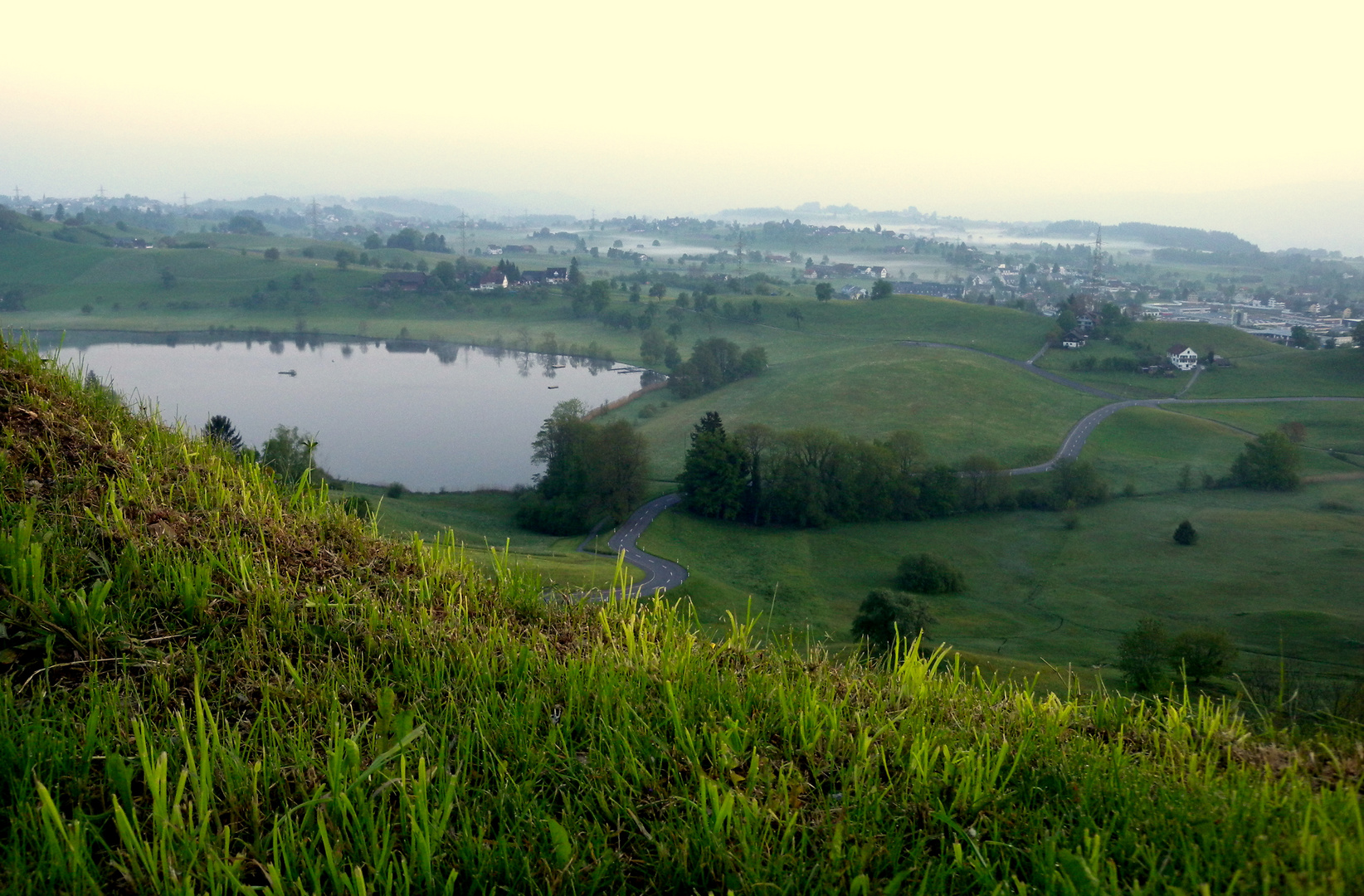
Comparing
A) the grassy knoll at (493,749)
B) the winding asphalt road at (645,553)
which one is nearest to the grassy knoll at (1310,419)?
the winding asphalt road at (645,553)

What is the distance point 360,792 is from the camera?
2.18m

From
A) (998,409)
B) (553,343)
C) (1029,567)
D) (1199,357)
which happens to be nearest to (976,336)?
(1199,357)

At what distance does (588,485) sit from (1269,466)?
45.3 meters

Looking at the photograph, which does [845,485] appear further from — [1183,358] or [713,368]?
[1183,358]

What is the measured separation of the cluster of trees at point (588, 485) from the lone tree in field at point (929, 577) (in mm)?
16625

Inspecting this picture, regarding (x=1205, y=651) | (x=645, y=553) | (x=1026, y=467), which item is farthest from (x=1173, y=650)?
(x=1026, y=467)

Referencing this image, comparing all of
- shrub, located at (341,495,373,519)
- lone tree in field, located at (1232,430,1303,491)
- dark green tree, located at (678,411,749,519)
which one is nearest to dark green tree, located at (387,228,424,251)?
dark green tree, located at (678,411,749,519)

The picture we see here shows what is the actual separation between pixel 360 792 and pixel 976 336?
4202 inches

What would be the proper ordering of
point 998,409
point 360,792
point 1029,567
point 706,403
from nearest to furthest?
point 360,792
point 1029,567
point 998,409
point 706,403

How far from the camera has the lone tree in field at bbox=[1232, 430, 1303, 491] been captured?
57.2m

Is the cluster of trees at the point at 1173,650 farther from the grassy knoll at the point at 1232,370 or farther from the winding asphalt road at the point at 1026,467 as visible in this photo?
the grassy knoll at the point at 1232,370

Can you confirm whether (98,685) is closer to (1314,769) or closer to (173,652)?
(173,652)

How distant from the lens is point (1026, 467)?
2443 inches

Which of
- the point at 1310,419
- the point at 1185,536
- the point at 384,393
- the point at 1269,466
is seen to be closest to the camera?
the point at 1185,536
